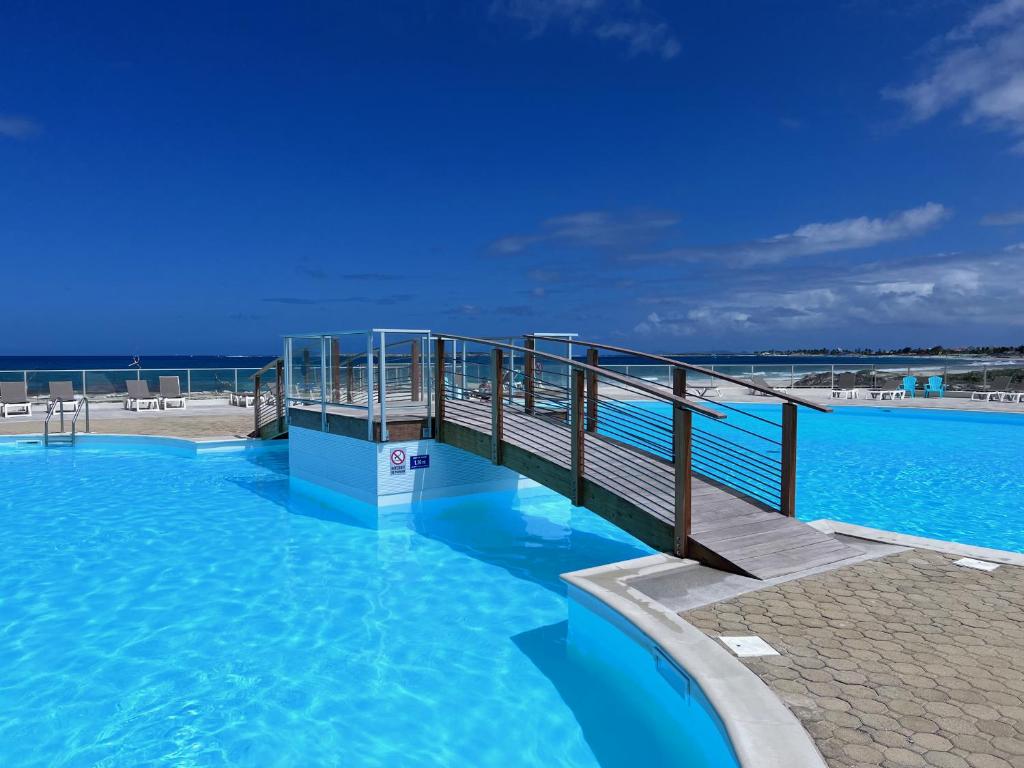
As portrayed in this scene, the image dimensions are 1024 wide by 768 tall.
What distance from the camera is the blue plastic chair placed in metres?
21.3

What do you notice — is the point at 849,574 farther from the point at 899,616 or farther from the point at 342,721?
the point at 342,721

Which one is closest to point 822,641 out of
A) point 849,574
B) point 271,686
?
point 849,574

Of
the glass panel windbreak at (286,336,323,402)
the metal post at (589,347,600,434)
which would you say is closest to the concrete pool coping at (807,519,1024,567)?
the metal post at (589,347,600,434)

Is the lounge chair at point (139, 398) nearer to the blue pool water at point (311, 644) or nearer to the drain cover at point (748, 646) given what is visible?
the blue pool water at point (311, 644)

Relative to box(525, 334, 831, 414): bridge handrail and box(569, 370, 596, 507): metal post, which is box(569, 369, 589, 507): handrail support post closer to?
box(569, 370, 596, 507): metal post

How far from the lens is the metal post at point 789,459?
213 inches

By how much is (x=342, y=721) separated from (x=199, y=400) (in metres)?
18.6

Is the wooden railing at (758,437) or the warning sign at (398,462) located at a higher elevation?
the wooden railing at (758,437)

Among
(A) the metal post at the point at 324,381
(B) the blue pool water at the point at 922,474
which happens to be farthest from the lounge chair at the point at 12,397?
(B) the blue pool water at the point at 922,474

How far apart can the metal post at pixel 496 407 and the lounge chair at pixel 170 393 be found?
14128 mm

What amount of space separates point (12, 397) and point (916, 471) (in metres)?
20.5

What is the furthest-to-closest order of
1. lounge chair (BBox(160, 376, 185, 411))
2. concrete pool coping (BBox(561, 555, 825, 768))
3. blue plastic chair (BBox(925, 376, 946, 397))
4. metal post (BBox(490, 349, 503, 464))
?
blue plastic chair (BBox(925, 376, 946, 397))
lounge chair (BBox(160, 376, 185, 411))
metal post (BBox(490, 349, 503, 464))
concrete pool coping (BBox(561, 555, 825, 768))

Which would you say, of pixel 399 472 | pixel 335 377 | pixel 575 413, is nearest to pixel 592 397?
pixel 575 413

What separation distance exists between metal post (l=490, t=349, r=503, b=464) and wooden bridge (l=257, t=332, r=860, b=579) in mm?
12
